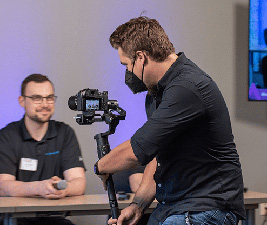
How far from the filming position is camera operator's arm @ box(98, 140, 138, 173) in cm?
156

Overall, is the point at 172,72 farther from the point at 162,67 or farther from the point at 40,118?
the point at 40,118

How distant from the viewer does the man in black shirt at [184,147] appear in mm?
1496

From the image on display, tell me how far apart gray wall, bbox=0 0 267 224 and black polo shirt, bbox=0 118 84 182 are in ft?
2.29

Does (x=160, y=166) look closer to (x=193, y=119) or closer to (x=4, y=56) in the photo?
(x=193, y=119)

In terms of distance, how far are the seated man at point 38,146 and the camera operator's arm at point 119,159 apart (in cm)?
173

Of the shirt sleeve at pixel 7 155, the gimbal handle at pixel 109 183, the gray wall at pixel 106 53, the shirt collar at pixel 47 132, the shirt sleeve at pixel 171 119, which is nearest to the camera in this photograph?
the shirt sleeve at pixel 171 119

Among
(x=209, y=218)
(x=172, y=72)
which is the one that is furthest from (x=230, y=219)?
(x=172, y=72)

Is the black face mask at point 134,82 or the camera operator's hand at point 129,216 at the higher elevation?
the black face mask at point 134,82

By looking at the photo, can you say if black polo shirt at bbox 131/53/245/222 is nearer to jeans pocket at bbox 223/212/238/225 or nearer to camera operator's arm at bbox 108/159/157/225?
jeans pocket at bbox 223/212/238/225

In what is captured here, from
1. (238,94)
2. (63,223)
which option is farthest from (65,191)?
(238,94)

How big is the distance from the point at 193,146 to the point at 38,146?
2.19 m

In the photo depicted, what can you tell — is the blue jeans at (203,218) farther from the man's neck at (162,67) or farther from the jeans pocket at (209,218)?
the man's neck at (162,67)

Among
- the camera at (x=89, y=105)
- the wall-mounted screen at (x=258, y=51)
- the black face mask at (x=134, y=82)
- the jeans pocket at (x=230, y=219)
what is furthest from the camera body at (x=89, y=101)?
the wall-mounted screen at (x=258, y=51)

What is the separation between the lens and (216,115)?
5.02ft
